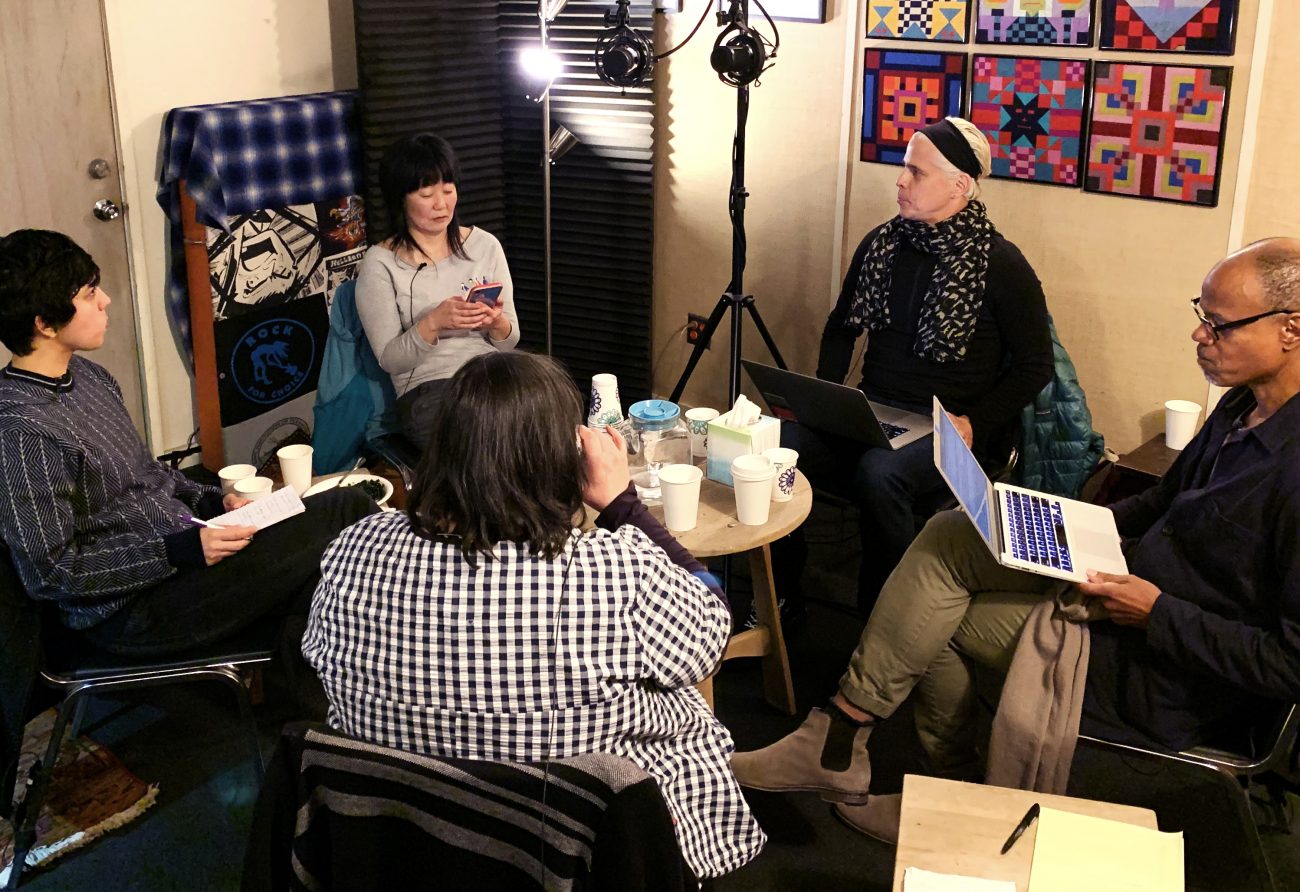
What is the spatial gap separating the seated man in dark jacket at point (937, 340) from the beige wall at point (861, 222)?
485 millimetres

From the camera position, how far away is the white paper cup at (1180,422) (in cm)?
356

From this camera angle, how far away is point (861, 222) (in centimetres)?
430

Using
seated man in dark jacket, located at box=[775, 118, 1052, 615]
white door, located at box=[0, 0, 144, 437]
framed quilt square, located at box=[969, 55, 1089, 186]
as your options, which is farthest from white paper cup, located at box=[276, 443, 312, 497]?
framed quilt square, located at box=[969, 55, 1089, 186]

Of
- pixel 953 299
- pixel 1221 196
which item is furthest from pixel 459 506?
pixel 1221 196

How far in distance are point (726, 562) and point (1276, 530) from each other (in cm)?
147

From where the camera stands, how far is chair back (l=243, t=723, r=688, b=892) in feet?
5.20

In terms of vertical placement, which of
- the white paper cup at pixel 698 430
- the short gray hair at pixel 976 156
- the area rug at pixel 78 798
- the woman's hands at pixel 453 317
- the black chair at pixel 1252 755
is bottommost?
the area rug at pixel 78 798

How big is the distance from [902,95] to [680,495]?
6.60 feet

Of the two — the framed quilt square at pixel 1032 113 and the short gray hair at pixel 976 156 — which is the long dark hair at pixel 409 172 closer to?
the short gray hair at pixel 976 156

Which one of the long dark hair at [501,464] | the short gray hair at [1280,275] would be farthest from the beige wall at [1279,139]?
the long dark hair at [501,464]

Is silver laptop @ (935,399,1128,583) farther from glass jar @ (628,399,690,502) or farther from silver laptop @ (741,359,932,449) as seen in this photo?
glass jar @ (628,399,690,502)

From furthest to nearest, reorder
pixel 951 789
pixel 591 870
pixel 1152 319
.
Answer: pixel 1152 319
pixel 951 789
pixel 591 870

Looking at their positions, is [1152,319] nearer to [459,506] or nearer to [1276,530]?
[1276,530]

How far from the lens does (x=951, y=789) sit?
200cm
